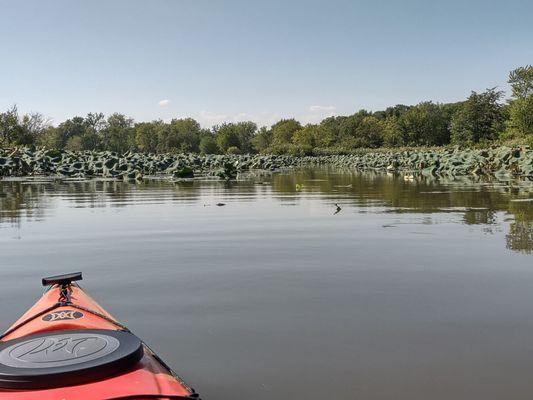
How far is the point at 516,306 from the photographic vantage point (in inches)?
153

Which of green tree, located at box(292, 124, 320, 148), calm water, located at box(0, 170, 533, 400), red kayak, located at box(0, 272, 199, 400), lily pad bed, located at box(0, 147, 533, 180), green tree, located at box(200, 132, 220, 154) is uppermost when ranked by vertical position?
green tree, located at box(292, 124, 320, 148)

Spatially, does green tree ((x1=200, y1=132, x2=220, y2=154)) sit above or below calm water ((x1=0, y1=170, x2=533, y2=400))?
above

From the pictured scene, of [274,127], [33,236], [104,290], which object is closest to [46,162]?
[33,236]

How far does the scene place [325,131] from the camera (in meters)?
98.1

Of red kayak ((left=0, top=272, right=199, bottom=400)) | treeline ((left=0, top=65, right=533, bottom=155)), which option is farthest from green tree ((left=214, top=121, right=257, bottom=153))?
red kayak ((left=0, top=272, right=199, bottom=400))

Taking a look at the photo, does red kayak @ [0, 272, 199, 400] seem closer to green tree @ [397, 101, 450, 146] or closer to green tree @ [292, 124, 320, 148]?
green tree @ [397, 101, 450, 146]

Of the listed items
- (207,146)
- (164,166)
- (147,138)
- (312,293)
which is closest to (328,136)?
(207,146)

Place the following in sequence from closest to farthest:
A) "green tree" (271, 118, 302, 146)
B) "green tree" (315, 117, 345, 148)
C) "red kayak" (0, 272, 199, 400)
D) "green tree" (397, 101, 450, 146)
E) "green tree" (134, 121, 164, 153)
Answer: "red kayak" (0, 272, 199, 400), "green tree" (397, 101, 450, 146), "green tree" (315, 117, 345, 148), "green tree" (134, 121, 164, 153), "green tree" (271, 118, 302, 146)

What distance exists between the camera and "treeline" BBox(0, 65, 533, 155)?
58750 mm

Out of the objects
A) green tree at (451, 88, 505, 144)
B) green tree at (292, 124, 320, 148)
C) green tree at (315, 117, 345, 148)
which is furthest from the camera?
green tree at (292, 124, 320, 148)

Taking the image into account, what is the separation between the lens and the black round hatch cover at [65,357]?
203 cm

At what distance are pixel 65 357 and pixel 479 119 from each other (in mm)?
61983

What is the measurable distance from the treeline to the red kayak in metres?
48.2

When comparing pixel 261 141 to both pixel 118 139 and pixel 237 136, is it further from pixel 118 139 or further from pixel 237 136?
pixel 118 139
